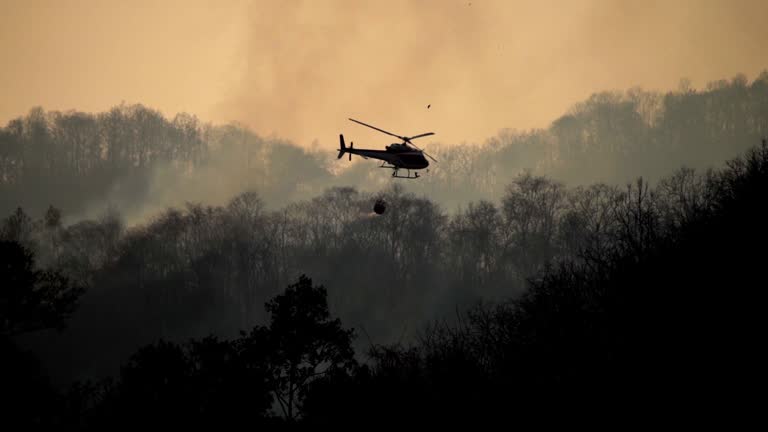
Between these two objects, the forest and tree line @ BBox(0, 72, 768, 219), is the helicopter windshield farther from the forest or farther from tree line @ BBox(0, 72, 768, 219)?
tree line @ BBox(0, 72, 768, 219)

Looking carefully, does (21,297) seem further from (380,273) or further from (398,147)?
(380,273)

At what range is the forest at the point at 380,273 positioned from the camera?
29094mm

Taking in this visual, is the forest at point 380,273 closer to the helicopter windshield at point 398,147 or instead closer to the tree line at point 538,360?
the tree line at point 538,360

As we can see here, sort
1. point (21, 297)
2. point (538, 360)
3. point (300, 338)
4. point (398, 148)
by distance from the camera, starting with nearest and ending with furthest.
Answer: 1. point (538, 360)
2. point (300, 338)
3. point (21, 297)
4. point (398, 148)

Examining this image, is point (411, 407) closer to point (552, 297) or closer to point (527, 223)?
point (552, 297)

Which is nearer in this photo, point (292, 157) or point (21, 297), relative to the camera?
point (21, 297)

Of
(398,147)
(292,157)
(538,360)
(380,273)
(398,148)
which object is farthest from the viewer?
Result: (292,157)

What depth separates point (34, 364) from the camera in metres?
38.9

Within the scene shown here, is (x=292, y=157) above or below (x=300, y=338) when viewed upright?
above

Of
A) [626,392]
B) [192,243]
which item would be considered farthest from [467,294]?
[626,392]

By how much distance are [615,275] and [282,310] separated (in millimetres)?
17293

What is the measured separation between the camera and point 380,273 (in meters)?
102

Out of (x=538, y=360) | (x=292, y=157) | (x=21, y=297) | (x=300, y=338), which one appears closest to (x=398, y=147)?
(x=300, y=338)

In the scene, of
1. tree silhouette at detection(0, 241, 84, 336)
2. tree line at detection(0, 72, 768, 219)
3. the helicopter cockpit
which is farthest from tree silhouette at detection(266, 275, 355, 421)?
tree line at detection(0, 72, 768, 219)
